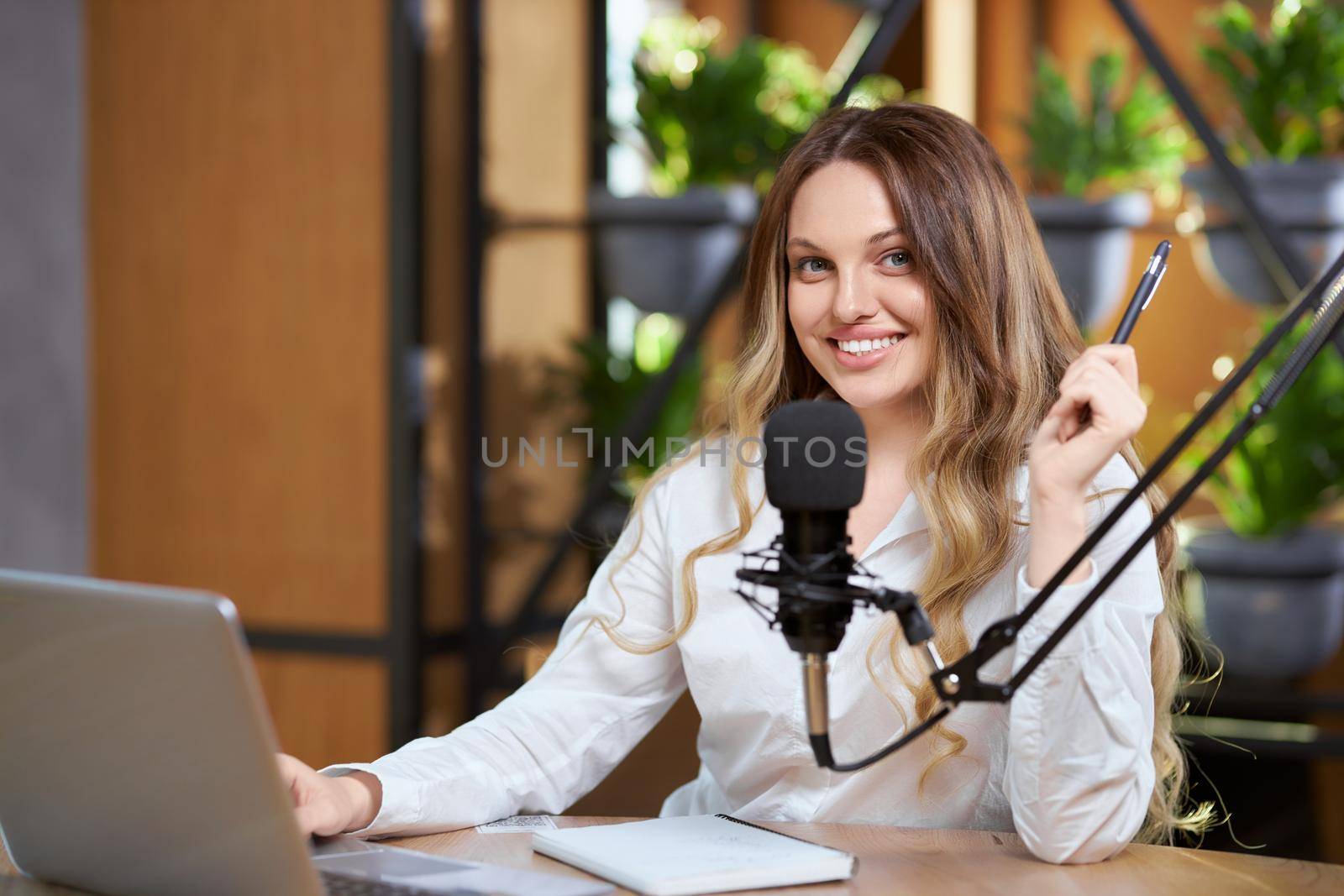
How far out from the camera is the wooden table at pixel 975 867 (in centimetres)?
115

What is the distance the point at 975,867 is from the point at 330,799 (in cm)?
55

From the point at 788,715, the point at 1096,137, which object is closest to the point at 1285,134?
the point at 1096,137

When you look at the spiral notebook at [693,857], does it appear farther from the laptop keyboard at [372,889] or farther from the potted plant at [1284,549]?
the potted plant at [1284,549]

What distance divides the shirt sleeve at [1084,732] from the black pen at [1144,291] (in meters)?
0.21

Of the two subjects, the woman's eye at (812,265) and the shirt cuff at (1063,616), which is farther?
the woman's eye at (812,265)

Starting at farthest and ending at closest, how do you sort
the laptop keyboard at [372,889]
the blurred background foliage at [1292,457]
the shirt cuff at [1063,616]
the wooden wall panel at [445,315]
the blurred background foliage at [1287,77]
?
1. the wooden wall panel at [445,315]
2. the blurred background foliage at [1292,457]
3. the blurred background foliage at [1287,77]
4. the shirt cuff at [1063,616]
5. the laptop keyboard at [372,889]

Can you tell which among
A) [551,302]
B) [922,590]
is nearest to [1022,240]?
[922,590]

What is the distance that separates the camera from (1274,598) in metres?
2.63

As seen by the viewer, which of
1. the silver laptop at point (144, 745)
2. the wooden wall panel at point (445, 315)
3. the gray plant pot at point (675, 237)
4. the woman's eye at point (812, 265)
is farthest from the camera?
the wooden wall panel at point (445, 315)

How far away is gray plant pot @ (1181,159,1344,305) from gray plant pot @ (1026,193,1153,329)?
0.12 meters

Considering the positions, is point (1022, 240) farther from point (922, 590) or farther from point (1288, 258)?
point (1288, 258)

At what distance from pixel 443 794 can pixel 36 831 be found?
1.20 ft

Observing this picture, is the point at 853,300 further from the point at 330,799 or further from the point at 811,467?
the point at 330,799

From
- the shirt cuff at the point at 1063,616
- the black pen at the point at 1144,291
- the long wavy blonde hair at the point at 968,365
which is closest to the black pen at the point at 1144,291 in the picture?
the black pen at the point at 1144,291
